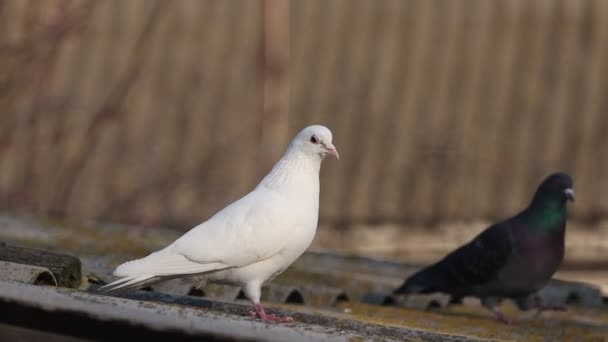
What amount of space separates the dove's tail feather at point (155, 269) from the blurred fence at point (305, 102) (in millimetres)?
6108

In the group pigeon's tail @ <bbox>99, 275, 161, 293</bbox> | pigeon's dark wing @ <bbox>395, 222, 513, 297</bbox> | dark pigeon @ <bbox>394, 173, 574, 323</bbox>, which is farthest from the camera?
pigeon's dark wing @ <bbox>395, 222, 513, 297</bbox>

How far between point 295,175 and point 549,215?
1.99 meters

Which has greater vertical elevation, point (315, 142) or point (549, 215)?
point (315, 142)

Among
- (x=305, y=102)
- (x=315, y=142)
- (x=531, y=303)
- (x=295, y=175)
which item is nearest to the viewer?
(x=295, y=175)

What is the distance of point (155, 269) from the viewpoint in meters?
3.44

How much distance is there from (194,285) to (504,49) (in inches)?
254

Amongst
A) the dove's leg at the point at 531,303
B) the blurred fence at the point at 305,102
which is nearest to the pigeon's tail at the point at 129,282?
the dove's leg at the point at 531,303

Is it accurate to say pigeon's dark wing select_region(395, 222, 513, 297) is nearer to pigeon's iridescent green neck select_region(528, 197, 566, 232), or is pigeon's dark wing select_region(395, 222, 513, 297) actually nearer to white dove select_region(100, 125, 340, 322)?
pigeon's iridescent green neck select_region(528, 197, 566, 232)

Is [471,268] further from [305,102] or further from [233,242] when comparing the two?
[305,102]

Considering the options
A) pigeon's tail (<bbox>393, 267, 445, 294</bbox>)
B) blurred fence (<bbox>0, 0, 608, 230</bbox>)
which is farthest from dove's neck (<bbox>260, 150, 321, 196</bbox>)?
blurred fence (<bbox>0, 0, 608, 230</bbox>)

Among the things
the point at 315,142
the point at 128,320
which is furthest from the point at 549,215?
the point at 128,320

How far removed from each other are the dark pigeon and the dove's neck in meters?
1.69

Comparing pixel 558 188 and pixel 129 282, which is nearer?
pixel 129 282

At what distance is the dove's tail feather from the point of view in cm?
334
